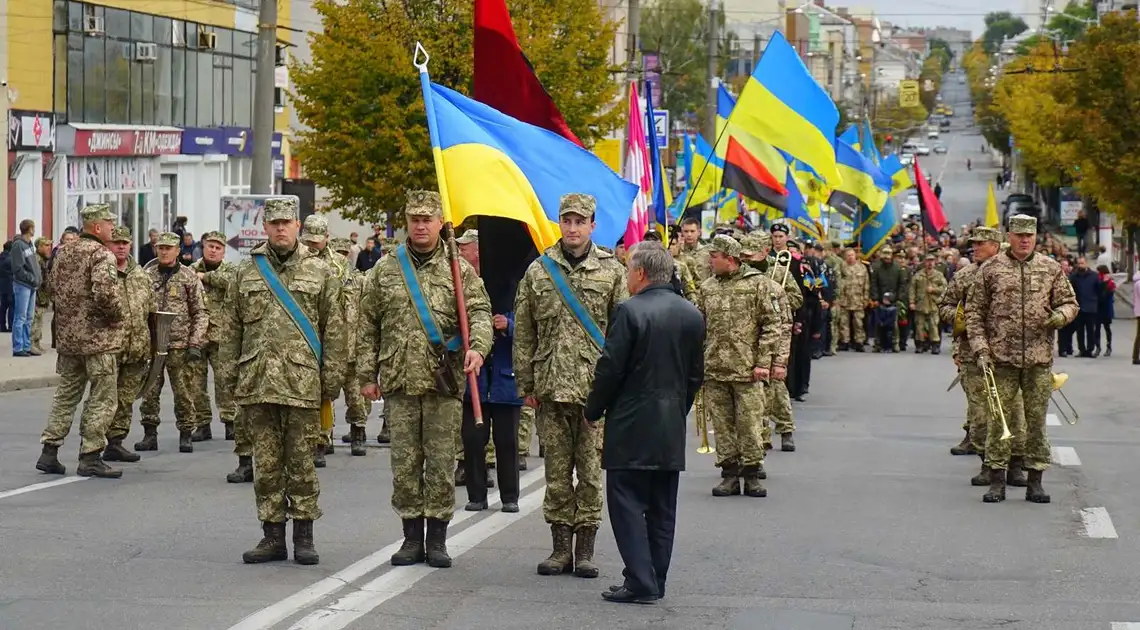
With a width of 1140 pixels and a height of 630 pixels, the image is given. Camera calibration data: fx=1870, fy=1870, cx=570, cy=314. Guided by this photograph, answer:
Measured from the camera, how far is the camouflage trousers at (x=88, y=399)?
13.4 meters

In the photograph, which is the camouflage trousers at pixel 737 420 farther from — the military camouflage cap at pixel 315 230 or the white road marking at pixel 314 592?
the white road marking at pixel 314 592

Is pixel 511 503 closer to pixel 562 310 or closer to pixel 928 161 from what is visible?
pixel 562 310

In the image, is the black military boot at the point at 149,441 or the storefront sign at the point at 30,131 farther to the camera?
the storefront sign at the point at 30,131

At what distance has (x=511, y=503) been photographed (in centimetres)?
1203

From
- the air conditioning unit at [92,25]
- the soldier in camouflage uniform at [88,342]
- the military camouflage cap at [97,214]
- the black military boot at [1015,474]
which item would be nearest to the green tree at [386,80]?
the air conditioning unit at [92,25]

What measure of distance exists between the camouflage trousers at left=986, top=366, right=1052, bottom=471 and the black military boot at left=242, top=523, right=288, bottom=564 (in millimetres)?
5591

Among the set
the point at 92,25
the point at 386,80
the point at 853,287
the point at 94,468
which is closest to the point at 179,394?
the point at 94,468

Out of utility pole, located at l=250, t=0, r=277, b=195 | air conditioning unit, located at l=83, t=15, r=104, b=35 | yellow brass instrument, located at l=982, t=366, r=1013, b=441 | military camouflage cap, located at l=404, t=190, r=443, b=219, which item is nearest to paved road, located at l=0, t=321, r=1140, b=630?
yellow brass instrument, located at l=982, t=366, r=1013, b=441

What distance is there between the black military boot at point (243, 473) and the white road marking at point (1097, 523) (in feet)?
18.9

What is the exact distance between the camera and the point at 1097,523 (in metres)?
12.2

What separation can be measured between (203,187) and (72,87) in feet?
29.4

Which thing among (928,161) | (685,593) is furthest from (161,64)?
(928,161)

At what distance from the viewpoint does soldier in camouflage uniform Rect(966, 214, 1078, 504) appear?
12.9 meters

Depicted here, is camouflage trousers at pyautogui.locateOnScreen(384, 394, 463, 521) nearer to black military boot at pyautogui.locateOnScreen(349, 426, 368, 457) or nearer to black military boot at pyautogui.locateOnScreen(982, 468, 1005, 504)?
black military boot at pyautogui.locateOnScreen(982, 468, 1005, 504)
